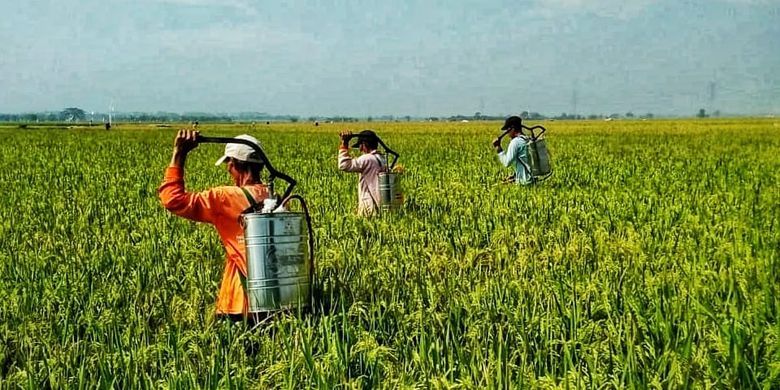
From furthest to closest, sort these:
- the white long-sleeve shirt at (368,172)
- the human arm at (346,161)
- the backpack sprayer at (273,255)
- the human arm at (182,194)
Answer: the white long-sleeve shirt at (368,172)
the human arm at (346,161)
the human arm at (182,194)
the backpack sprayer at (273,255)

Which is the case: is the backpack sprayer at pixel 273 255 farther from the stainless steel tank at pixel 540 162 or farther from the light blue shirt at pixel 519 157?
the stainless steel tank at pixel 540 162

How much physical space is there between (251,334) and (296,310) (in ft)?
1.17

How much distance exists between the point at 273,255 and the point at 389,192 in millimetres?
4102

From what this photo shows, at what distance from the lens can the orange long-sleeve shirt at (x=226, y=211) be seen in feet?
13.6

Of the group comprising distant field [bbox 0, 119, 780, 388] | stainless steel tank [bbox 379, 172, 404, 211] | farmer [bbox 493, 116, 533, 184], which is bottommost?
distant field [bbox 0, 119, 780, 388]

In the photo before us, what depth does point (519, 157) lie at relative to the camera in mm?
10727

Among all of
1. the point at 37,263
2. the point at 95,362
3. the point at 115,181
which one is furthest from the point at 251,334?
the point at 115,181

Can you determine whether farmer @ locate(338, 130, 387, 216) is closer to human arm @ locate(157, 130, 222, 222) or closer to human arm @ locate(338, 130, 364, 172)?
human arm @ locate(338, 130, 364, 172)

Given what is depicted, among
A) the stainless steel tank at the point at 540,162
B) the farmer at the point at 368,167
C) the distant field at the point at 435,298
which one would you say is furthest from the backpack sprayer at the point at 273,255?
the stainless steel tank at the point at 540,162

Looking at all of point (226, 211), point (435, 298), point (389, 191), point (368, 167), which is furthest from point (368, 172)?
point (226, 211)

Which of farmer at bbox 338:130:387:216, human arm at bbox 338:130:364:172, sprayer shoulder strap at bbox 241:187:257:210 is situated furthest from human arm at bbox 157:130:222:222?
farmer at bbox 338:130:387:216

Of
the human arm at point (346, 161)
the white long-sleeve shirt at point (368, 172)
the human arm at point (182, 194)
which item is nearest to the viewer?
the human arm at point (182, 194)

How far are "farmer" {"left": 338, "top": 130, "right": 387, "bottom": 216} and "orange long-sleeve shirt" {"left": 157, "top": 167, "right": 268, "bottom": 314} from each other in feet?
9.73

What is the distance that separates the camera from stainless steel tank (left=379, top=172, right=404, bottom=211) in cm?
793
